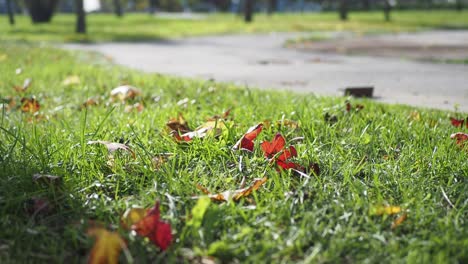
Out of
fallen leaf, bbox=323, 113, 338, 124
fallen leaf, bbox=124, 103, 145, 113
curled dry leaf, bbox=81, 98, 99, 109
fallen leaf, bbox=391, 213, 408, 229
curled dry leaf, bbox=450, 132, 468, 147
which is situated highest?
curled dry leaf, bbox=450, 132, 468, 147

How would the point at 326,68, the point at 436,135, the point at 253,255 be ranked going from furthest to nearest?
the point at 326,68 < the point at 436,135 < the point at 253,255

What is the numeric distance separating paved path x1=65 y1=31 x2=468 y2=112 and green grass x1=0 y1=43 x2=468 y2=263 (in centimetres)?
180

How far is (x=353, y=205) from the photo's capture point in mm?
1849

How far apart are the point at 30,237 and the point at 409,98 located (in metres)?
3.69

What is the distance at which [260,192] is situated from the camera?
6.55 ft

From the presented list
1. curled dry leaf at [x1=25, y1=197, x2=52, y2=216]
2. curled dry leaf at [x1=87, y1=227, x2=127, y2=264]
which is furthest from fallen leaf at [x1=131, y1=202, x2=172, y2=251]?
curled dry leaf at [x1=25, y1=197, x2=52, y2=216]

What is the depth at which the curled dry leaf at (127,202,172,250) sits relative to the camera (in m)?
1.58

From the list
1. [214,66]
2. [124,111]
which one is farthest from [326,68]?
[124,111]

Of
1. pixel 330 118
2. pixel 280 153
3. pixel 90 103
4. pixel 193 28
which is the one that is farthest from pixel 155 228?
pixel 193 28

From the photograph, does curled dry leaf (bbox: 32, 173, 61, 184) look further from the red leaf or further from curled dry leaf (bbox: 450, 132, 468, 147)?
curled dry leaf (bbox: 450, 132, 468, 147)

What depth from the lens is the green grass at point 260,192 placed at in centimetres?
158

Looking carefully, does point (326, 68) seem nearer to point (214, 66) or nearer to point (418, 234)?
point (214, 66)

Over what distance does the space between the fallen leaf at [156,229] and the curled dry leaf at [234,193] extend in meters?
0.31

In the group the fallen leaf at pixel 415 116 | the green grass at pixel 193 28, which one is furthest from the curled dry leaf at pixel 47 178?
the green grass at pixel 193 28
